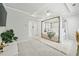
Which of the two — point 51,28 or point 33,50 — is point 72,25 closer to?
point 51,28

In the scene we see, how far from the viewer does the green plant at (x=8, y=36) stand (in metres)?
2.09

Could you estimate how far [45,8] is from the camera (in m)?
2.14

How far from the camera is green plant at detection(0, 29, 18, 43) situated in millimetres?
2091

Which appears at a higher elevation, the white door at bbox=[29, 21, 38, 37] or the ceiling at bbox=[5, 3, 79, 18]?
the ceiling at bbox=[5, 3, 79, 18]

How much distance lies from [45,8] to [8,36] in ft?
2.92

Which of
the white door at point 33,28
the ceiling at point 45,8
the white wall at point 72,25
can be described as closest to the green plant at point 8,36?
the white door at point 33,28

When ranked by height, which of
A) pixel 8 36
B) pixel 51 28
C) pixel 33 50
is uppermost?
pixel 51 28

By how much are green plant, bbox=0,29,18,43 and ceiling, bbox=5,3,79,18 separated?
483 millimetres

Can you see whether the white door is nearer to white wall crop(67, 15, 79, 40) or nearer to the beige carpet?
the beige carpet

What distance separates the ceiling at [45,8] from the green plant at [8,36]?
1.59 ft

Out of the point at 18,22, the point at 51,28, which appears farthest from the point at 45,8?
the point at 18,22

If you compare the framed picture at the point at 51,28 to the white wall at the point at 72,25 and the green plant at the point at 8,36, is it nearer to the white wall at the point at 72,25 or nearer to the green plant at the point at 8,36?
the white wall at the point at 72,25

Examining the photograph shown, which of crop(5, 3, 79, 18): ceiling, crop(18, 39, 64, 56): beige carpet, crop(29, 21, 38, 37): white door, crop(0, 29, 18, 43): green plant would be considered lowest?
crop(18, 39, 64, 56): beige carpet

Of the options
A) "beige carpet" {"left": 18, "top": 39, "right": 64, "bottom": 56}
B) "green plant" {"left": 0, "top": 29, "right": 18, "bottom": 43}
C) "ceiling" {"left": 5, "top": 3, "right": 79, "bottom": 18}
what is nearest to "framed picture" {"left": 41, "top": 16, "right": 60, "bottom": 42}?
"ceiling" {"left": 5, "top": 3, "right": 79, "bottom": 18}
